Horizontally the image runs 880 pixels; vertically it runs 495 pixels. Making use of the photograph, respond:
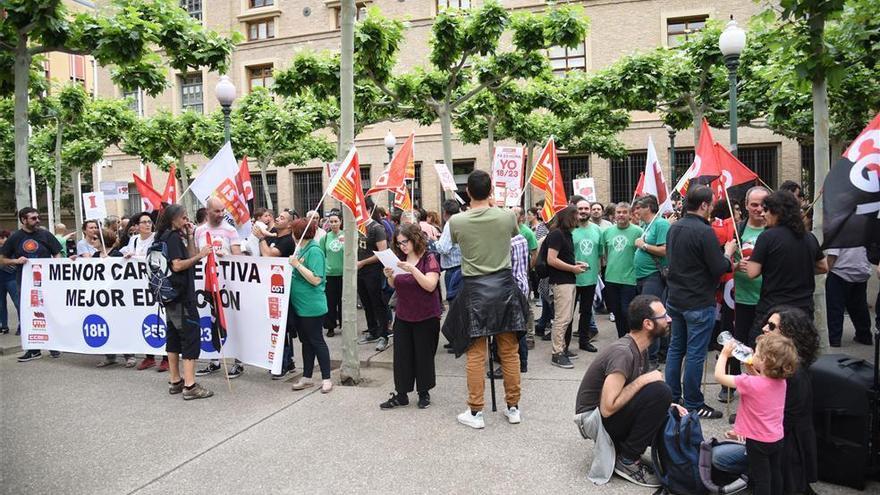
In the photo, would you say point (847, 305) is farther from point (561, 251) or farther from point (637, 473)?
point (637, 473)

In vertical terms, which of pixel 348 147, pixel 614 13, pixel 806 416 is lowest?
pixel 806 416

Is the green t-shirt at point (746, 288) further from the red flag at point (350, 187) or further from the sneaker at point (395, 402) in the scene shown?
the red flag at point (350, 187)

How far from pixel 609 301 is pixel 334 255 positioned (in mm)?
3889

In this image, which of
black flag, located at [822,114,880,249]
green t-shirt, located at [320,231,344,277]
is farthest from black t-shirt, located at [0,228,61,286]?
black flag, located at [822,114,880,249]

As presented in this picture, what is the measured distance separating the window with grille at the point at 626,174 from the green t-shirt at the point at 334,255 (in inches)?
719

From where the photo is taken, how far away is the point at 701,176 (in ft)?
20.2

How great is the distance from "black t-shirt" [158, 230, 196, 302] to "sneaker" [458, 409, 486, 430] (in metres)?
3.13

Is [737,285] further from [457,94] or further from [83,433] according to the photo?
[457,94]

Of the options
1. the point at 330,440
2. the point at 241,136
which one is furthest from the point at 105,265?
the point at 241,136

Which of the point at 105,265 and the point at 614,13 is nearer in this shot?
the point at 105,265

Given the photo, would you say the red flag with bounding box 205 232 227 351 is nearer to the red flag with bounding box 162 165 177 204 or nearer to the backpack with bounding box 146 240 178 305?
the backpack with bounding box 146 240 178 305

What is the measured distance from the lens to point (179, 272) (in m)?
6.14

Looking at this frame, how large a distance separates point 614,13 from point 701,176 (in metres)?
21.3

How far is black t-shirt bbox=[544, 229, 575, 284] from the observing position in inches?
275
